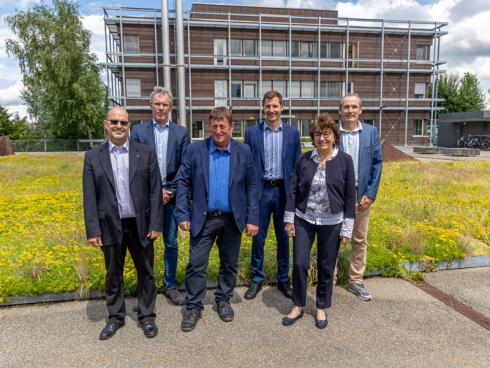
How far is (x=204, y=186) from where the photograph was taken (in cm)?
392

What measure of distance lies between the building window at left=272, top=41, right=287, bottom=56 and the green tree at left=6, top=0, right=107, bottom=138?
18202mm

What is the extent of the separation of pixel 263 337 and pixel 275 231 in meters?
1.31

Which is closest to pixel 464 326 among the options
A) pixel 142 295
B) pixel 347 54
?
pixel 142 295

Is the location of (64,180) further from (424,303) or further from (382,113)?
(382,113)

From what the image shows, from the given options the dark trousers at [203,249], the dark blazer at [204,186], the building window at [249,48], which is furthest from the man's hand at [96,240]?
the building window at [249,48]

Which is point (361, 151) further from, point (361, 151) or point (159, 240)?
point (159, 240)

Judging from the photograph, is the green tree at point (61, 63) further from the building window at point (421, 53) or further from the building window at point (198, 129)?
the building window at point (421, 53)

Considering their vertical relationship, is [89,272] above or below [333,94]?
below

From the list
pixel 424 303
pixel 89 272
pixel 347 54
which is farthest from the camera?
pixel 347 54

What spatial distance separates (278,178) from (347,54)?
3749 centimetres

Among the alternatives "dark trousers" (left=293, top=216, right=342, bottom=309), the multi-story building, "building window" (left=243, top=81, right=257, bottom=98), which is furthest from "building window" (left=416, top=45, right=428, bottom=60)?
"dark trousers" (left=293, top=216, right=342, bottom=309)

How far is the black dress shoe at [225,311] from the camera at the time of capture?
3.99 meters

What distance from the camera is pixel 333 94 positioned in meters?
39.2

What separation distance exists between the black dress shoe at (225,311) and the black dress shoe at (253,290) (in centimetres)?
37
